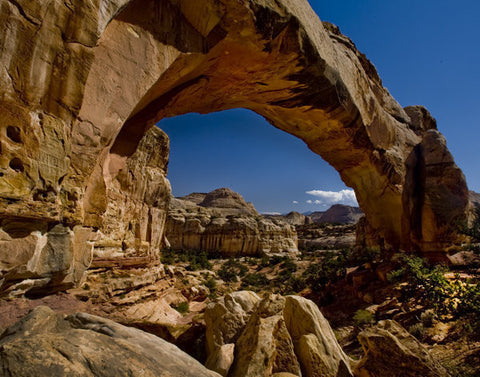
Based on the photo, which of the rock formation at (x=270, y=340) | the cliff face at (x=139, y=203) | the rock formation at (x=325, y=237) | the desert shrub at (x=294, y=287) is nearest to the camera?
the rock formation at (x=270, y=340)

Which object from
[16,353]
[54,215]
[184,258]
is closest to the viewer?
[16,353]

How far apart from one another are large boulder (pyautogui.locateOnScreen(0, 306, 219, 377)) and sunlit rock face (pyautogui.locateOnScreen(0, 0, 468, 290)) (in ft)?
2.35

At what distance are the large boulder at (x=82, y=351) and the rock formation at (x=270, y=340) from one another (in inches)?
39.2

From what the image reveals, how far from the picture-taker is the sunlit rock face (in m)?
2.34

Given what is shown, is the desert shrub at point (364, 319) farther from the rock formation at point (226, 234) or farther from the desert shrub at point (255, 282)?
the rock formation at point (226, 234)

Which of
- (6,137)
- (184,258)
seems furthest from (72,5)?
(184,258)

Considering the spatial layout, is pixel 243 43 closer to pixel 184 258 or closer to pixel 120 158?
pixel 120 158

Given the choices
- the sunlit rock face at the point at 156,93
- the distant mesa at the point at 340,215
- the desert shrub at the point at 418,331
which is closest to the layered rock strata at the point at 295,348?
the sunlit rock face at the point at 156,93

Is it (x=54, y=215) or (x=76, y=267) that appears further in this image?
(x=76, y=267)

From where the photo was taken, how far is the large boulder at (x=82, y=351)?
1368 mm

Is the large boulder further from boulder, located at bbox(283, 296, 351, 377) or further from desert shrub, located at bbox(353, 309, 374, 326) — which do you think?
desert shrub, located at bbox(353, 309, 374, 326)

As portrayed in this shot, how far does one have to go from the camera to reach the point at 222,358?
302 centimetres

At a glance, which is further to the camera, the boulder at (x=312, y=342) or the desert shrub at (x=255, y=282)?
A: the desert shrub at (x=255, y=282)

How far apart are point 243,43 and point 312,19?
7.77ft
